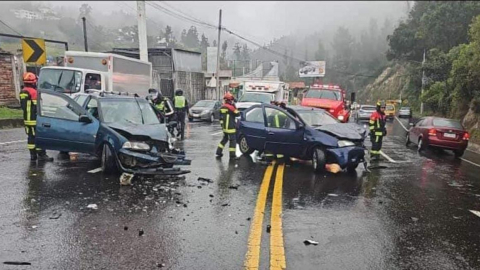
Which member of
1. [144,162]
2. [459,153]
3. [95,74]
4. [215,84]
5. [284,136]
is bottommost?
[459,153]

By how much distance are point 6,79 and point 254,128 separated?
1716 cm

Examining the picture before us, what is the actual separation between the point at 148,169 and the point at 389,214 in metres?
4.25

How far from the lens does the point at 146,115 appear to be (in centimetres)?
920

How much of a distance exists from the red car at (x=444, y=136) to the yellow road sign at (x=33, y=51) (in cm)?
1455

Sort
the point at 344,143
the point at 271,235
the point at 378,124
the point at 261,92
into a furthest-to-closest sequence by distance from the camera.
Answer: the point at 261,92
the point at 378,124
the point at 344,143
the point at 271,235

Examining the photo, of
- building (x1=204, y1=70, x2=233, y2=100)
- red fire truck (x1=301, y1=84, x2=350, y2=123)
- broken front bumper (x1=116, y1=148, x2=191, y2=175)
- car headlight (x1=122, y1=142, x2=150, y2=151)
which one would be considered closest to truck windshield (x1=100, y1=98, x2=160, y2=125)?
car headlight (x1=122, y1=142, x2=150, y2=151)

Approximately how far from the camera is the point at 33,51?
16016 millimetres

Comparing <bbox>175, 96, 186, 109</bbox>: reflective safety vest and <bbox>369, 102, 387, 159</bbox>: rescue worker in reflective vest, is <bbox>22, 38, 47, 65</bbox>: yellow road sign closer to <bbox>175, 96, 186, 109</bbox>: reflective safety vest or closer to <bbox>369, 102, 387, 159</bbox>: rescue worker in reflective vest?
<bbox>175, 96, 186, 109</bbox>: reflective safety vest

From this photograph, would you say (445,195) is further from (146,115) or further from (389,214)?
(146,115)

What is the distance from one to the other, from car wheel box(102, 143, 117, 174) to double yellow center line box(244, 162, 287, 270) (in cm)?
288

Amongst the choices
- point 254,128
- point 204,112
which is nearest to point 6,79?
point 204,112

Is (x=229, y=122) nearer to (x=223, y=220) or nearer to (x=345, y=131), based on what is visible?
(x=345, y=131)

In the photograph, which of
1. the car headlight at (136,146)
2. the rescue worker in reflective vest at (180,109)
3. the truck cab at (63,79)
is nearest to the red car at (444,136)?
the rescue worker in reflective vest at (180,109)

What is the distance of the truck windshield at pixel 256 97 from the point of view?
69.7 ft
